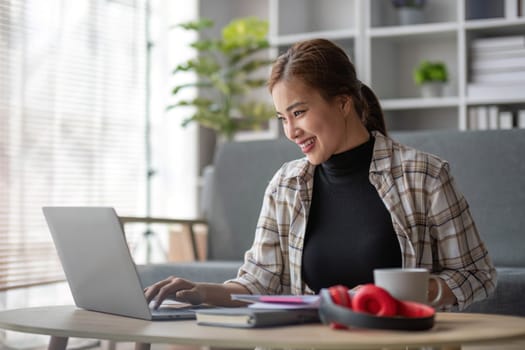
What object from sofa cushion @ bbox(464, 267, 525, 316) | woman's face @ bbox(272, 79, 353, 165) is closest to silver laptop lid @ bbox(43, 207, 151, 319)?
woman's face @ bbox(272, 79, 353, 165)

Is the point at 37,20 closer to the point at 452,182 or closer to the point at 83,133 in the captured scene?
the point at 83,133

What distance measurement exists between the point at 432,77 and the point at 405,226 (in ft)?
9.38

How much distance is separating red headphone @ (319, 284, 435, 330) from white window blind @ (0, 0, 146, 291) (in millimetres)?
2671

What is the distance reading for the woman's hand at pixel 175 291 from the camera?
138 cm

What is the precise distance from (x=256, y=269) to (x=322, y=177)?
0.87ft

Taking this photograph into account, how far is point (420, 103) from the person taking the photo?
14.5 feet

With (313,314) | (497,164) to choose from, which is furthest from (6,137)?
(313,314)

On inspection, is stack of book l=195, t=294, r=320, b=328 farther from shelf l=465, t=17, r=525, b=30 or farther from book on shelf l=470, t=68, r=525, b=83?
shelf l=465, t=17, r=525, b=30

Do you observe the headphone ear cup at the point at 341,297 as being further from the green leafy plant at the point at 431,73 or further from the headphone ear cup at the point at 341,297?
the green leafy plant at the point at 431,73

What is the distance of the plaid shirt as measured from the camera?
1617 millimetres

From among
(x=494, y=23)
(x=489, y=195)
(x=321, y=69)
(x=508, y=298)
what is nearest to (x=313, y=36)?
(x=494, y=23)

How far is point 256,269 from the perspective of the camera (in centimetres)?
177

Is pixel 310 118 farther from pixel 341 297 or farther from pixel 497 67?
pixel 497 67

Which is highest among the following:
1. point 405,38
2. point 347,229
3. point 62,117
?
point 405,38
